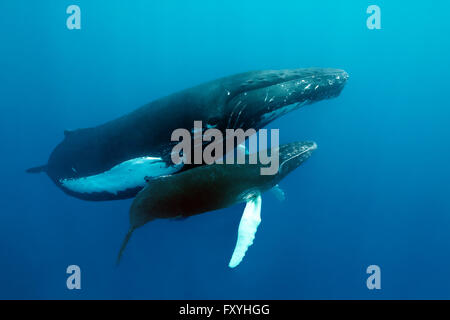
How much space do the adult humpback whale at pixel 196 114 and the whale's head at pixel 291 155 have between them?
522 millimetres

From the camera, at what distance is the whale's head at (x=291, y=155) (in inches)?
159

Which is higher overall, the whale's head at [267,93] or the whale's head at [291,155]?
the whale's head at [267,93]

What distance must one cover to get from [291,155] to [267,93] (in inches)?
35.2

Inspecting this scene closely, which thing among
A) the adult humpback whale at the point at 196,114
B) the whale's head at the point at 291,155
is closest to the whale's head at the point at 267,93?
the adult humpback whale at the point at 196,114

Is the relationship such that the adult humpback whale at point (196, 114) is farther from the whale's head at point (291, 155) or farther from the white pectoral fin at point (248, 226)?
the white pectoral fin at point (248, 226)

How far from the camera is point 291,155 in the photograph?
4.13 metres

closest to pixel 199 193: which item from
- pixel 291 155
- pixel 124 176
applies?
pixel 291 155

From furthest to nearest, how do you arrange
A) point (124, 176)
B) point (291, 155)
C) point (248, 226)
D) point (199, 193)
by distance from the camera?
point (124, 176) < point (291, 155) < point (248, 226) < point (199, 193)

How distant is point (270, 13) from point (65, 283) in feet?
51.2

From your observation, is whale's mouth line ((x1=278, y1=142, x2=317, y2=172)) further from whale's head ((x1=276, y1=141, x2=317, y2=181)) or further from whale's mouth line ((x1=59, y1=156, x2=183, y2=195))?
whale's mouth line ((x1=59, y1=156, x2=183, y2=195))

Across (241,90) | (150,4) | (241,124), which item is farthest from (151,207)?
(150,4)

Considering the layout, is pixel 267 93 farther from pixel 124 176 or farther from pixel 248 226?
pixel 124 176

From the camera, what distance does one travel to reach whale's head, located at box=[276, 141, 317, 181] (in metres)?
4.04

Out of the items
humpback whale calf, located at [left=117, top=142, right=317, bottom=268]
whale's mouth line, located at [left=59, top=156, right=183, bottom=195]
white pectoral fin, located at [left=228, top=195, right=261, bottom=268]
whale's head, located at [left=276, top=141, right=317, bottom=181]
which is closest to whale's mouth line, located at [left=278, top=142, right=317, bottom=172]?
whale's head, located at [left=276, top=141, right=317, bottom=181]
